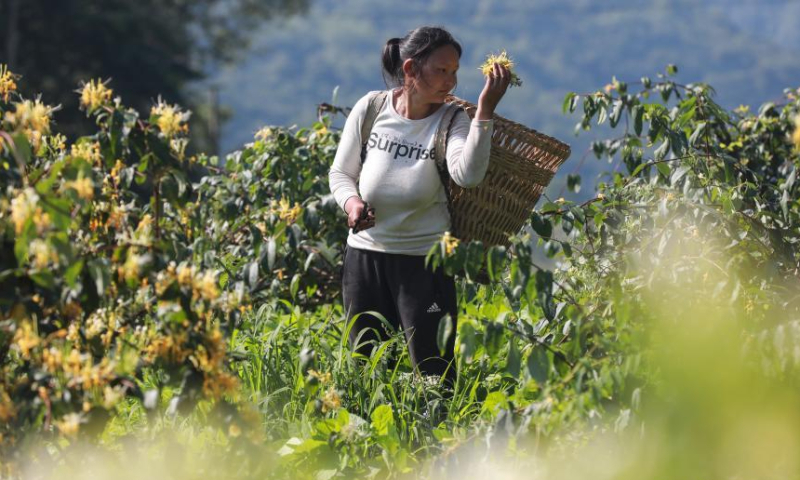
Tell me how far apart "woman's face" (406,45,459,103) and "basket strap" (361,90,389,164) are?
198 mm

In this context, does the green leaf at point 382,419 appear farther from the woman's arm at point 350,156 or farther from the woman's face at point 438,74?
the woman's face at point 438,74

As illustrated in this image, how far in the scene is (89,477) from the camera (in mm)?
2539

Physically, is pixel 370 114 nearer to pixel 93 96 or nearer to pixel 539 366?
pixel 93 96

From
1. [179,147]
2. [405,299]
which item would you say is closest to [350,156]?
[405,299]

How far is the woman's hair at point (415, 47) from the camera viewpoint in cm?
334

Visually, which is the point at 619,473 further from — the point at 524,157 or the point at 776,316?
the point at 524,157

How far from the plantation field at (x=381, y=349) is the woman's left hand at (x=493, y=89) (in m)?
0.38

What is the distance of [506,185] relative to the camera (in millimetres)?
3408

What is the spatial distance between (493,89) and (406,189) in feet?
1.51

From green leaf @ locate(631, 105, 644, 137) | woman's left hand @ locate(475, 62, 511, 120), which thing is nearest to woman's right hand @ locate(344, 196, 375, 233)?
woman's left hand @ locate(475, 62, 511, 120)

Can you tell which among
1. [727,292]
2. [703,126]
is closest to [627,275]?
[727,292]

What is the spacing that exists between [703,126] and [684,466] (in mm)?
2445

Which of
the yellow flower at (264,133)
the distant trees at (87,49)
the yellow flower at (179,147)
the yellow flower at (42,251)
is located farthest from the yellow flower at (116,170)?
the distant trees at (87,49)

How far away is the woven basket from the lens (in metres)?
3.38
